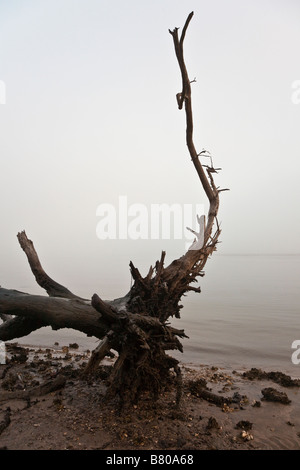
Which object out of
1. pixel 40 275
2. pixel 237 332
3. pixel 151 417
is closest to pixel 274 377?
pixel 151 417

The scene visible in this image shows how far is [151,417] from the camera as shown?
14.1ft

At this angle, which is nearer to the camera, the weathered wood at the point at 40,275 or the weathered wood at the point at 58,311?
the weathered wood at the point at 58,311

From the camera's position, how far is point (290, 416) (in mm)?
4668

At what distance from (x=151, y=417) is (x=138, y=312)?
140cm

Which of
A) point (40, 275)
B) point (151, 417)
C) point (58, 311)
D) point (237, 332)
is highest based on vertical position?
point (40, 275)

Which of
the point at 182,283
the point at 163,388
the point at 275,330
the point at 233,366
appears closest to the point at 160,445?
the point at 163,388

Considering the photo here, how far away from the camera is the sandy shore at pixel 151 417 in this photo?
3.85m

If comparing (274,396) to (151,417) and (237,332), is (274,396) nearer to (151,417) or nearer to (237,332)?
(151,417)

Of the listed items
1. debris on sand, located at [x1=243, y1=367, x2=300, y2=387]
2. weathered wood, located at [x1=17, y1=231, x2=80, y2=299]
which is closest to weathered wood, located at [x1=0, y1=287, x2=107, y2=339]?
weathered wood, located at [x1=17, y1=231, x2=80, y2=299]

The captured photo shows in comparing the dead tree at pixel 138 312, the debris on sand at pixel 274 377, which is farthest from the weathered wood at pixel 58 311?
the debris on sand at pixel 274 377

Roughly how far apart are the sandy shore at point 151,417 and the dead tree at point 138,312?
357mm

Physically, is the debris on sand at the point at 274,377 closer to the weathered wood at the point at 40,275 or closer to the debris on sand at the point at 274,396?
the debris on sand at the point at 274,396

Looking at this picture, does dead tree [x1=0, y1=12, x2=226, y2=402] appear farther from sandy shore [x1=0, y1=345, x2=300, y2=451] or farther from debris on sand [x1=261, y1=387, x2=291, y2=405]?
debris on sand [x1=261, y1=387, x2=291, y2=405]
